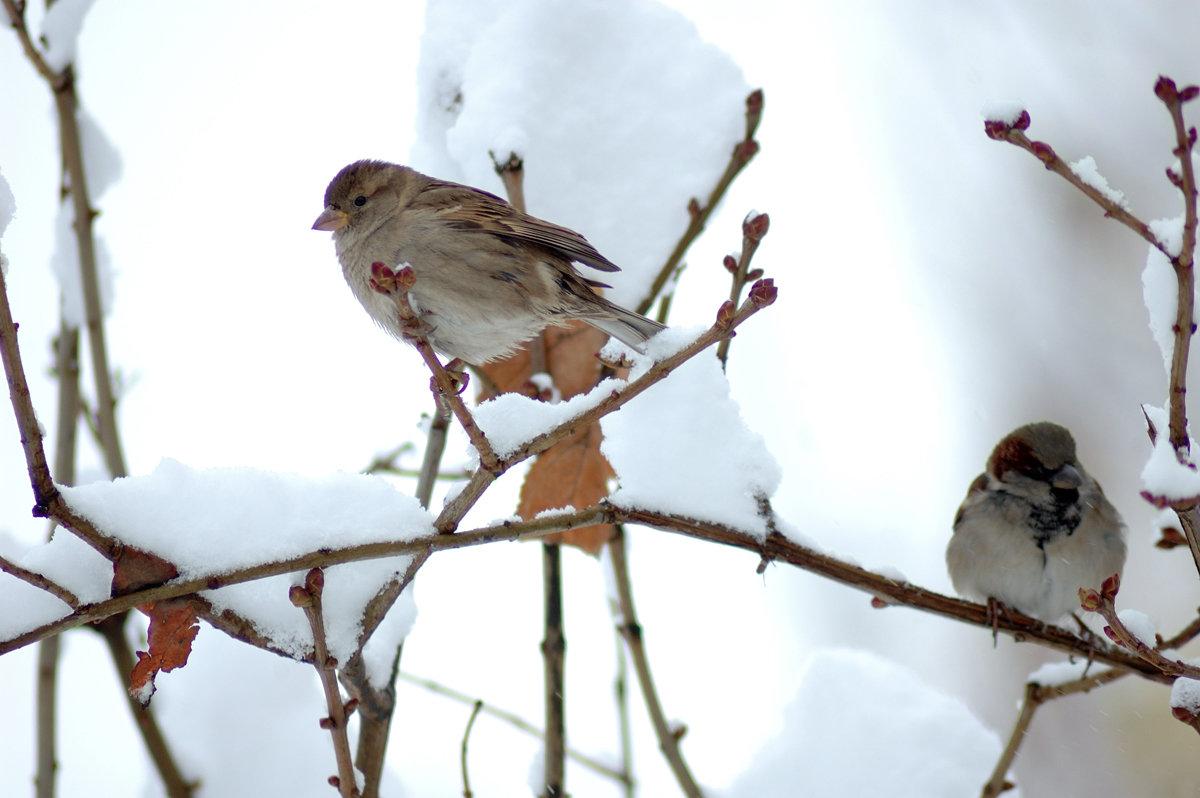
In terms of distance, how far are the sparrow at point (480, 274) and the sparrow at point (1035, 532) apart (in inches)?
64.8

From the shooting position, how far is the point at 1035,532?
3.20 meters

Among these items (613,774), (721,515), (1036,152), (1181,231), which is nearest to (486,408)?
(721,515)

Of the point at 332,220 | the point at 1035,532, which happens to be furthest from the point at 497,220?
the point at 1035,532

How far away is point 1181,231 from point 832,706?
1.45 meters

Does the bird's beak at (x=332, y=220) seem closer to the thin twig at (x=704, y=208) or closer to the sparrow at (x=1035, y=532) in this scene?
the thin twig at (x=704, y=208)

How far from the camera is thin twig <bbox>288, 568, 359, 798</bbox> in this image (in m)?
1.25

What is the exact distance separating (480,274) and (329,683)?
123cm

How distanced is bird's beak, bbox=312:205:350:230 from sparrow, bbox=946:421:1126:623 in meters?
2.16

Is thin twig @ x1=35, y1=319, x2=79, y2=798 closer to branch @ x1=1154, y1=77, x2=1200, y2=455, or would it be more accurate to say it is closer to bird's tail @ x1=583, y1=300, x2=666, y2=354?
bird's tail @ x1=583, y1=300, x2=666, y2=354

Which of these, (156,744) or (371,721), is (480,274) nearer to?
(371,721)

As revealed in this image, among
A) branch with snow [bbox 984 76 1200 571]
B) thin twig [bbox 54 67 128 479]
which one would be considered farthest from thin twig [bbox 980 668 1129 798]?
thin twig [bbox 54 67 128 479]

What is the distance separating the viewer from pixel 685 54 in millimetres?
2611

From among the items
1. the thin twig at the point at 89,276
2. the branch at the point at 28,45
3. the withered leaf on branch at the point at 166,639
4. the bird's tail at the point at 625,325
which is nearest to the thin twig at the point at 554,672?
the bird's tail at the point at 625,325

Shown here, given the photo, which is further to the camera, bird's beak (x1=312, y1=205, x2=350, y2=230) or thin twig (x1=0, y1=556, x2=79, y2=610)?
bird's beak (x1=312, y1=205, x2=350, y2=230)
